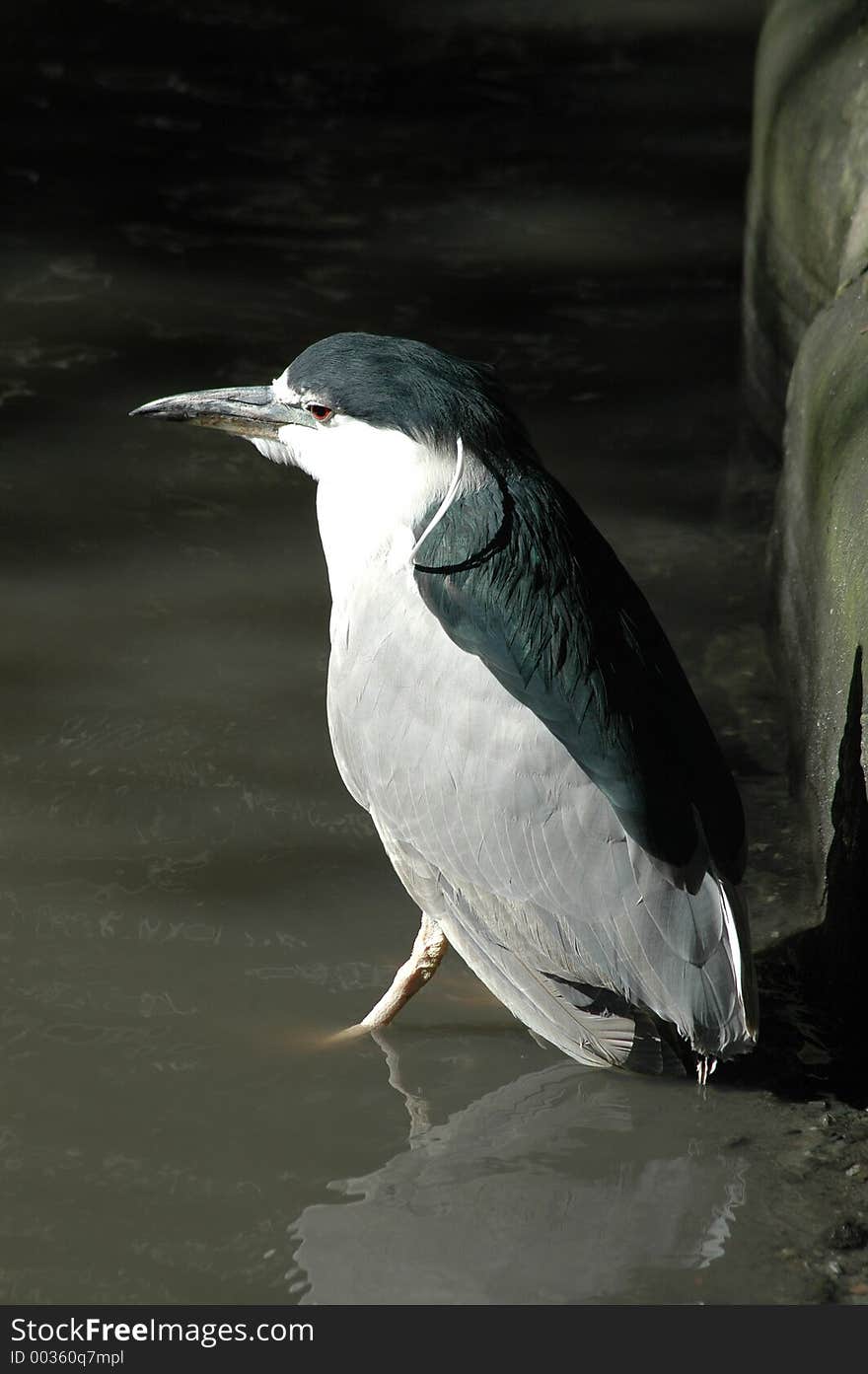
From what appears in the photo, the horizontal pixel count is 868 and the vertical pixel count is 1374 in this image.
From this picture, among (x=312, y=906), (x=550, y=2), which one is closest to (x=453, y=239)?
(x=550, y=2)

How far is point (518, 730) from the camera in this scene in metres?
2.56

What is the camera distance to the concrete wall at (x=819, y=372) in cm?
294

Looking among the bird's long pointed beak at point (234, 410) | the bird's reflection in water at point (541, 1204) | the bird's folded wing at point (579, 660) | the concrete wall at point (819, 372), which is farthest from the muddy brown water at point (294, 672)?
the bird's long pointed beak at point (234, 410)

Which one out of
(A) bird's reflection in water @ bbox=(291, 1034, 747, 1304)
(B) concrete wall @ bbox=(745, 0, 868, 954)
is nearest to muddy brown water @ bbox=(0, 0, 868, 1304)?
(A) bird's reflection in water @ bbox=(291, 1034, 747, 1304)

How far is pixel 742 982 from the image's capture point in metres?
2.52

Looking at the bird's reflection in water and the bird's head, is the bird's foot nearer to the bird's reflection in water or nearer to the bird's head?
the bird's reflection in water

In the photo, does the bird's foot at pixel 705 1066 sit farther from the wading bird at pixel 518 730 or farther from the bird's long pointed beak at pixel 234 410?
the bird's long pointed beak at pixel 234 410

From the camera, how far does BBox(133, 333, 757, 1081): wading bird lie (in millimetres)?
2537

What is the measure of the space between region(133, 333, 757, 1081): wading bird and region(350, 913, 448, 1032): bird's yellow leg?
0.26 feet

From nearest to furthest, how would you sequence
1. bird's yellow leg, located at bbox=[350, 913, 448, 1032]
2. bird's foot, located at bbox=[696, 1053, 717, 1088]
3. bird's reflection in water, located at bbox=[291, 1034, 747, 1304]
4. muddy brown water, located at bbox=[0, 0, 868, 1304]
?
bird's reflection in water, located at bbox=[291, 1034, 747, 1304], muddy brown water, located at bbox=[0, 0, 868, 1304], bird's foot, located at bbox=[696, 1053, 717, 1088], bird's yellow leg, located at bbox=[350, 913, 448, 1032]

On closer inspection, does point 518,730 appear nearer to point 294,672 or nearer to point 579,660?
point 579,660

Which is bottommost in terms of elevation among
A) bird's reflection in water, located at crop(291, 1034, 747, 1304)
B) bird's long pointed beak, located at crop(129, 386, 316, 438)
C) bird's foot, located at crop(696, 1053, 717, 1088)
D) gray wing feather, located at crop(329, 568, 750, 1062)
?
bird's reflection in water, located at crop(291, 1034, 747, 1304)

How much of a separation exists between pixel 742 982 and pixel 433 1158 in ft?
1.97
